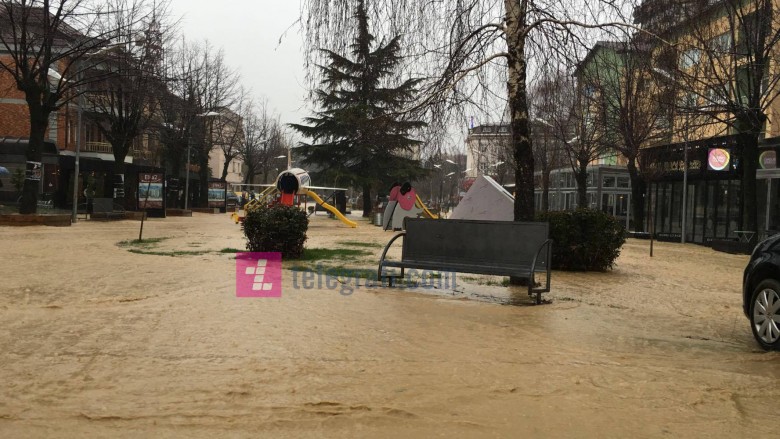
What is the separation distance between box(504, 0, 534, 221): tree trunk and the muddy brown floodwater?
4.96 feet

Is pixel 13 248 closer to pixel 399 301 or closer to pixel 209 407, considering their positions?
pixel 399 301

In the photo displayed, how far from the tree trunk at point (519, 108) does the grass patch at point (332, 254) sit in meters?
5.24

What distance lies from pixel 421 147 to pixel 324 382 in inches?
230

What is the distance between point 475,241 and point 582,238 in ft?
15.5

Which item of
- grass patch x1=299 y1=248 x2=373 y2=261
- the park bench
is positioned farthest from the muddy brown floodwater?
grass patch x1=299 y1=248 x2=373 y2=261

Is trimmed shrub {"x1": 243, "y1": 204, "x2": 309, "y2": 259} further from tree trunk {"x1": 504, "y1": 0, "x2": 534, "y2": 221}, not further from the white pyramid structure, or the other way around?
the white pyramid structure

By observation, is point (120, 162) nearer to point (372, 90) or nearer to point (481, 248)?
point (372, 90)

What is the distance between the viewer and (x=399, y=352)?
559 cm

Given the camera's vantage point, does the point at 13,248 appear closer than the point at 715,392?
No

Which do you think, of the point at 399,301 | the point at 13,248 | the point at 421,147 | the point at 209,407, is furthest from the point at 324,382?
the point at 13,248

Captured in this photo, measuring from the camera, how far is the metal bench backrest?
899 cm

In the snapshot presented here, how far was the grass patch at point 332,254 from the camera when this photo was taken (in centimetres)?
1410

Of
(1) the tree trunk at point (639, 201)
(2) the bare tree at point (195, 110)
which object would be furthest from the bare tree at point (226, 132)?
(1) the tree trunk at point (639, 201)

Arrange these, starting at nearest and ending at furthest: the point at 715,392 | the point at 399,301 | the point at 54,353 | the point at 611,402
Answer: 1. the point at 611,402
2. the point at 715,392
3. the point at 54,353
4. the point at 399,301
